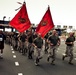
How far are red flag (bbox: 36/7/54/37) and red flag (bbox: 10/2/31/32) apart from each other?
1737mm

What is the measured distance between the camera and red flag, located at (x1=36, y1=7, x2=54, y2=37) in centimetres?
1563

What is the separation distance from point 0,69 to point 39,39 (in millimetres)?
3226

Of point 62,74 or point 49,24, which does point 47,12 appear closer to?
point 49,24

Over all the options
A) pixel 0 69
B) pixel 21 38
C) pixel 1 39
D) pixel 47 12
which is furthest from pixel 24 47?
pixel 0 69

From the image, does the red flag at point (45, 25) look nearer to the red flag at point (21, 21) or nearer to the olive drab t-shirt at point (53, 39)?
the olive drab t-shirt at point (53, 39)

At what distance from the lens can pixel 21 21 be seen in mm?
17531

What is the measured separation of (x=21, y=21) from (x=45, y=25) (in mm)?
2257

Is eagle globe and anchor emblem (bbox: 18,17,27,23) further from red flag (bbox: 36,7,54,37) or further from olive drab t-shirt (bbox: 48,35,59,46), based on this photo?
olive drab t-shirt (bbox: 48,35,59,46)

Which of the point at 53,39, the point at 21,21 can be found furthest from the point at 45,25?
the point at 21,21

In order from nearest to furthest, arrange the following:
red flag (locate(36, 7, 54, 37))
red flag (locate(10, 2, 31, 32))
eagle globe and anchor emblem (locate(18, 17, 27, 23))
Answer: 1. red flag (locate(36, 7, 54, 37))
2. red flag (locate(10, 2, 31, 32))
3. eagle globe and anchor emblem (locate(18, 17, 27, 23))

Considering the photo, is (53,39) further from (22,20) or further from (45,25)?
(22,20)

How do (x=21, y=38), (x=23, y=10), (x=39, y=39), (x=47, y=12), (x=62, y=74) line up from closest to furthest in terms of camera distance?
(x=62, y=74) → (x=39, y=39) → (x=47, y=12) → (x=23, y=10) → (x=21, y=38)

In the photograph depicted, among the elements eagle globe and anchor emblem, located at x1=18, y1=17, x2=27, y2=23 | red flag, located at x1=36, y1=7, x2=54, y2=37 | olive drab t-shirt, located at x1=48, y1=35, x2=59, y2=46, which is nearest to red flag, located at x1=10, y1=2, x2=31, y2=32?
eagle globe and anchor emblem, located at x1=18, y1=17, x2=27, y2=23

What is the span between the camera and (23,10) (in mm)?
17781
